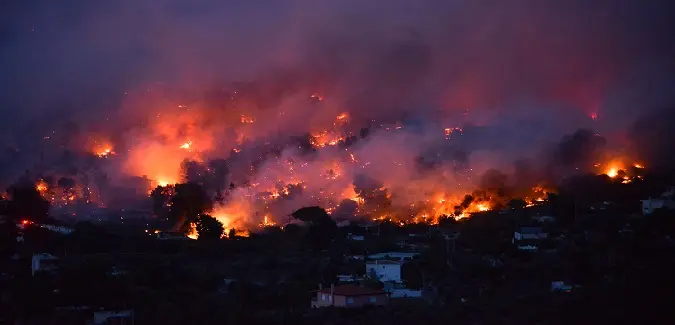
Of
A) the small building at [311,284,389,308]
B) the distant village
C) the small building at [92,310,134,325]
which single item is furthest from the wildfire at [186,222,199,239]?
the small building at [92,310,134,325]

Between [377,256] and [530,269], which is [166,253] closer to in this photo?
[377,256]

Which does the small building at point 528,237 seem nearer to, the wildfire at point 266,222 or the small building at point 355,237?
the small building at point 355,237

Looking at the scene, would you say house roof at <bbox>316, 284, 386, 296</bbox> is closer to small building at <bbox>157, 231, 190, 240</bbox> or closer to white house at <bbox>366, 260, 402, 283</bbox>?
white house at <bbox>366, 260, 402, 283</bbox>

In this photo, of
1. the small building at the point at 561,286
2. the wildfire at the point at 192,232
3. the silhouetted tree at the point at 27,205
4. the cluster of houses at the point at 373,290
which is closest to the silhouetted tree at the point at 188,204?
the wildfire at the point at 192,232

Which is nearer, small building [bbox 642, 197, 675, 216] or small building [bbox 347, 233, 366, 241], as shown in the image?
small building [bbox 642, 197, 675, 216]

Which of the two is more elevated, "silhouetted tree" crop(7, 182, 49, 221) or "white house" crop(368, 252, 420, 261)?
"silhouetted tree" crop(7, 182, 49, 221)
